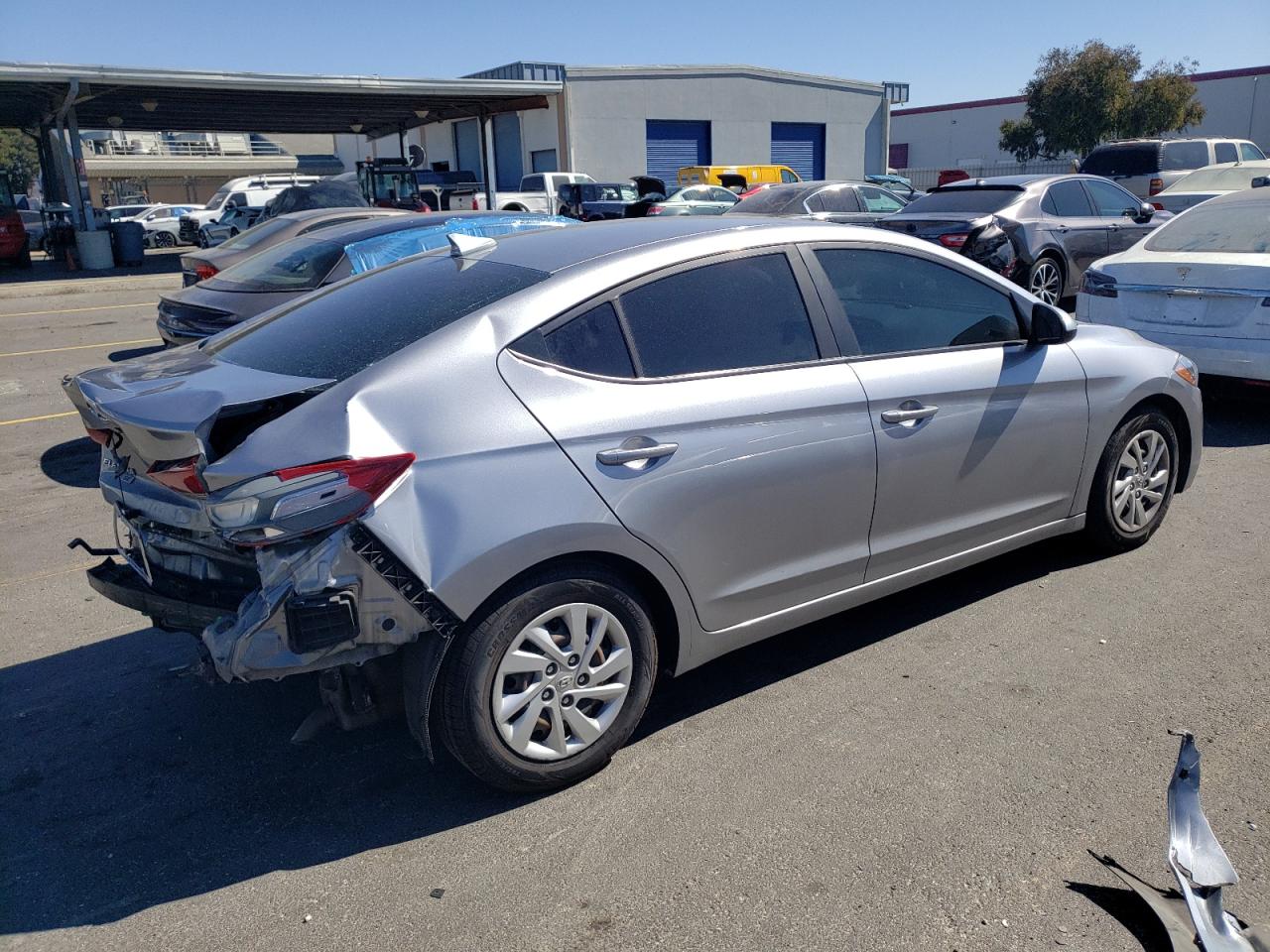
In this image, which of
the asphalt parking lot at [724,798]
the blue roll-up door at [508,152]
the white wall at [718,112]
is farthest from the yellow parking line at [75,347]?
the blue roll-up door at [508,152]

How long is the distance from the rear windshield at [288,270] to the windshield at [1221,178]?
51.5 ft

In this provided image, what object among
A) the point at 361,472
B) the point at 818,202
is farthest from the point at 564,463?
the point at 818,202

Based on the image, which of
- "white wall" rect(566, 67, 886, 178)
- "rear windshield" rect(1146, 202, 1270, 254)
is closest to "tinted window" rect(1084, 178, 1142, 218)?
"rear windshield" rect(1146, 202, 1270, 254)

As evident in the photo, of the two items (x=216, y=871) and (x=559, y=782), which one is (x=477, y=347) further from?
(x=216, y=871)

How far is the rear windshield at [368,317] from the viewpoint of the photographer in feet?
10.8

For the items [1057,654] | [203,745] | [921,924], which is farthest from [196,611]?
[1057,654]

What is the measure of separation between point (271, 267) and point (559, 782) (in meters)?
5.84

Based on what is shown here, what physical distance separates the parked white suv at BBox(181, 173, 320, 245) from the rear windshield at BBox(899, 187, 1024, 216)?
27.1 m

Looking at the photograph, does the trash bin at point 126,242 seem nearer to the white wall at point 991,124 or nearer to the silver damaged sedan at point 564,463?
the silver damaged sedan at point 564,463

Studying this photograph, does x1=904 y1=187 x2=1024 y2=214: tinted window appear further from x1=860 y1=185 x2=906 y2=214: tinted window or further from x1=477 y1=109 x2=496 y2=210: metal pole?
x1=477 y1=109 x2=496 y2=210: metal pole

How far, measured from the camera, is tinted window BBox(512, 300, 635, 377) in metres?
3.22

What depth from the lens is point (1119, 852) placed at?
288 centimetres

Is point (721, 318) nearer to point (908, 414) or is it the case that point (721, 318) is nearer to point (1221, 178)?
point (908, 414)

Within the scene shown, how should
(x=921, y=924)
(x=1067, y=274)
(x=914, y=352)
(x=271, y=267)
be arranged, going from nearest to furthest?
(x=921, y=924) < (x=914, y=352) < (x=271, y=267) < (x=1067, y=274)
